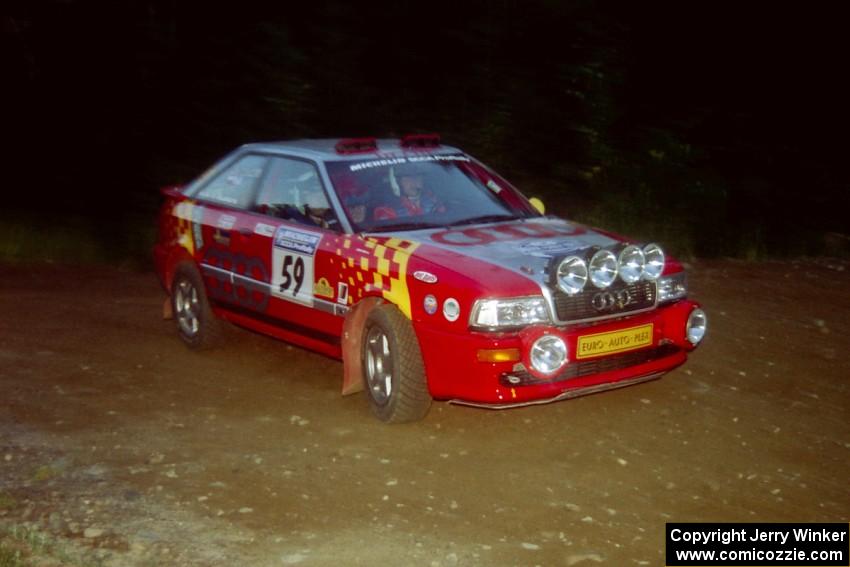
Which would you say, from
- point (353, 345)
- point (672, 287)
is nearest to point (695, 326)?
point (672, 287)

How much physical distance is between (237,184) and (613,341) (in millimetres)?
3077

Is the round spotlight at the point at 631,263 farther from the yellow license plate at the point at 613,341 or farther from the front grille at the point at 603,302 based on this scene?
the yellow license plate at the point at 613,341

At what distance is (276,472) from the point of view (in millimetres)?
6426

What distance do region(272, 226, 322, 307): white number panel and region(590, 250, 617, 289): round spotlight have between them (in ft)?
5.88

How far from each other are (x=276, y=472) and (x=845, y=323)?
5530 millimetres

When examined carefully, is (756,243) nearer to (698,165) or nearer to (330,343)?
(698,165)

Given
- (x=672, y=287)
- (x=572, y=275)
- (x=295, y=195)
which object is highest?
(x=295, y=195)

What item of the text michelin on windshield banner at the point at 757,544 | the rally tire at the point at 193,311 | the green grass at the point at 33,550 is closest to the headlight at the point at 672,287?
the text michelin on windshield banner at the point at 757,544

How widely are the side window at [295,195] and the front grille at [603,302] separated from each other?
1.64 metres

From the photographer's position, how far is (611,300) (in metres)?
6.96

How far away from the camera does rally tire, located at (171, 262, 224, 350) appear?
8.88m

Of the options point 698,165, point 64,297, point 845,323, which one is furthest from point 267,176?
point 698,165

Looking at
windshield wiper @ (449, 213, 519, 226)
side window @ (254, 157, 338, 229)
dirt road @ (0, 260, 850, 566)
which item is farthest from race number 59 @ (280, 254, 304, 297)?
windshield wiper @ (449, 213, 519, 226)

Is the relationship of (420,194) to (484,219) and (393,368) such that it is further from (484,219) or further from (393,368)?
(393,368)
